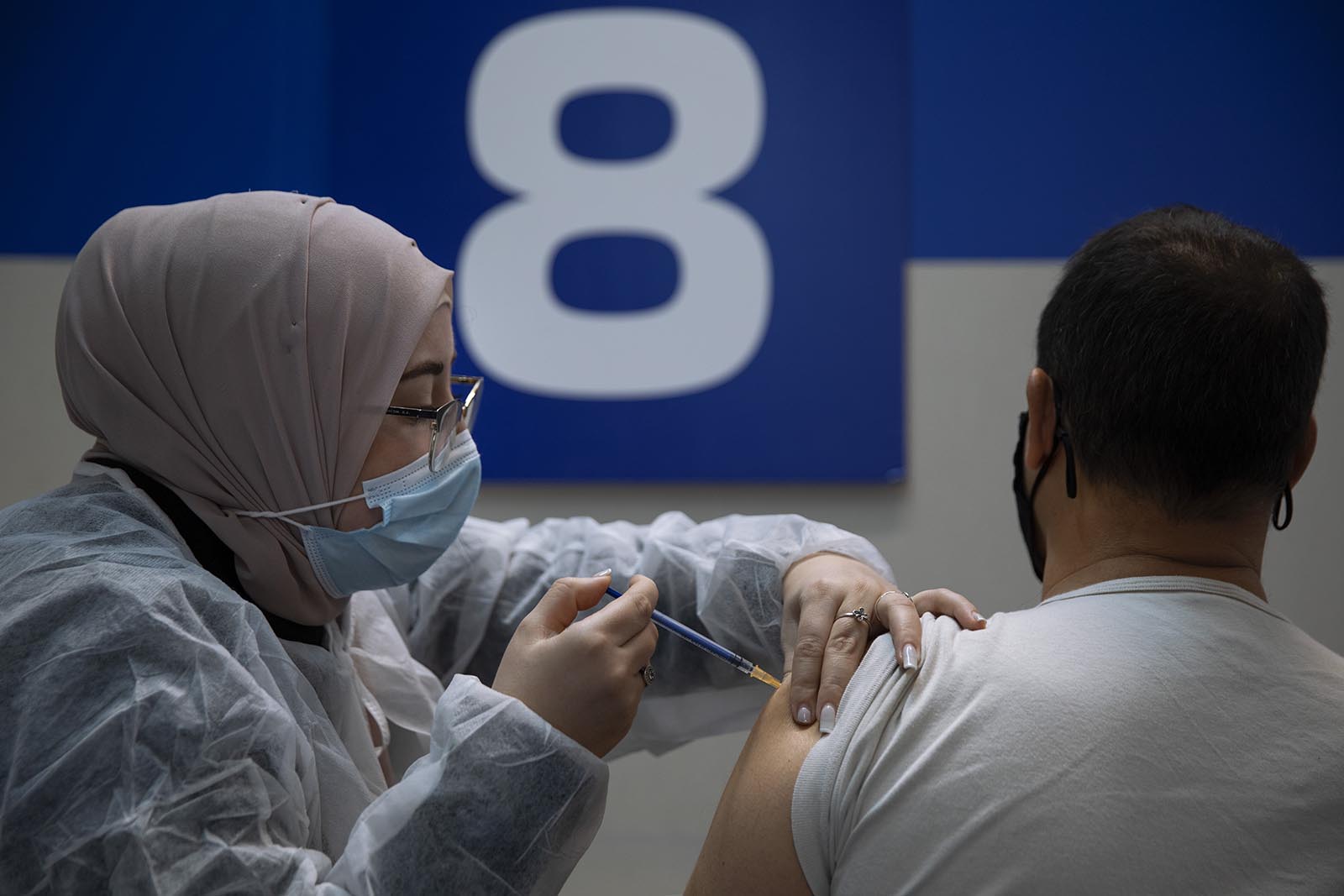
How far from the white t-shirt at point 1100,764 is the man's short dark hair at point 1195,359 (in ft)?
0.34

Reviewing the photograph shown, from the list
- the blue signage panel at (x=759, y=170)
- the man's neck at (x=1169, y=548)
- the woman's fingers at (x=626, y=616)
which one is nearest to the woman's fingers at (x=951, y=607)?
the man's neck at (x=1169, y=548)

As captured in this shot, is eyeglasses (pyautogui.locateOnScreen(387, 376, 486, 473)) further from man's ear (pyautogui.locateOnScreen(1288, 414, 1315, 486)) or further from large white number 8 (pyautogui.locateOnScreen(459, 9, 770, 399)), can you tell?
large white number 8 (pyautogui.locateOnScreen(459, 9, 770, 399))

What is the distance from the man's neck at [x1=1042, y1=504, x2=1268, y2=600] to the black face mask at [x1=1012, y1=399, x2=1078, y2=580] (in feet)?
0.14

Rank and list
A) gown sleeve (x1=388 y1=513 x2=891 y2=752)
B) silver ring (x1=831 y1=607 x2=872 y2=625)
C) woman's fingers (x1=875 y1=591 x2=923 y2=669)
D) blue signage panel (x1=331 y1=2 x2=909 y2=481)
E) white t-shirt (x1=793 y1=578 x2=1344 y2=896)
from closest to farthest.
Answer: white t-shirt (x1=793 y1=578 x2=1344 y2=896) → woman's fingers (x1=875 y1=591 x2=923 y2=669) → silver ring (x1=831 y1=607 x2=872 y2=625) → gown sleeve (x1=388 y1=513 x2=891 y2=752) → blue signage panel (x1=331 y1=2 x2=909 y2=481)

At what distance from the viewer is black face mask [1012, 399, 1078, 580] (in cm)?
100

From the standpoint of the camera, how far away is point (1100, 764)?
0.84 metres

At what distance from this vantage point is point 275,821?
963 mm

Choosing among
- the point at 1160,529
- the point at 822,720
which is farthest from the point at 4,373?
the point at 1160,529

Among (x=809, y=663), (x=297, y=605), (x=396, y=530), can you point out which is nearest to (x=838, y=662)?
(x=809, y=663)

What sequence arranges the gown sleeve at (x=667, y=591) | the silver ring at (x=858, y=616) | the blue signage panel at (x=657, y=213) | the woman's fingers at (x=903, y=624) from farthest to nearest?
1. the blue signage panel at (x=657, y=213)
2. the gown sleeve at (x=667, y=591)
3. the silver ring at (x=858, y=616)
4. the woman's fingers at (x=903, y=624)

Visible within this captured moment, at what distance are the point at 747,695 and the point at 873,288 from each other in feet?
3.53

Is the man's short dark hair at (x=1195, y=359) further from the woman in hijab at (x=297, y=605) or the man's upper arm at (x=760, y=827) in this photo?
the man's upper arm at (x=760, y=827)

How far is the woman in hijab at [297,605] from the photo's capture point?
89 centimetres

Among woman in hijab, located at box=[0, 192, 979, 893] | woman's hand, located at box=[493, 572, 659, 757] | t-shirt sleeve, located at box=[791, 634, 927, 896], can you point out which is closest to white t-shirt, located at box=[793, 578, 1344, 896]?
t-shirt sleeve, located at box=[791, 634, 927, 896]
